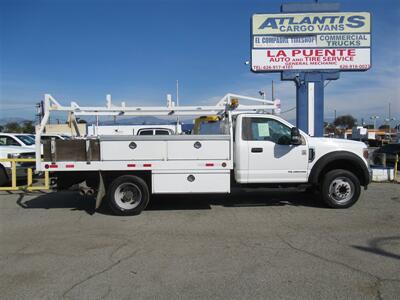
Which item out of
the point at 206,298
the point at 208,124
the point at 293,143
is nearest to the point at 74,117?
the point at 208,124

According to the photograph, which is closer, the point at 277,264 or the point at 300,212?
the point at 277,264

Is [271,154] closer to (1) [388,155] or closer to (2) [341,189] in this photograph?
(2) [341,189]

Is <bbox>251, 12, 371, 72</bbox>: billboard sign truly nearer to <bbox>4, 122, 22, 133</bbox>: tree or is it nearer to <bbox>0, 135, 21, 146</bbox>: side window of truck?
<bbox>0, 135, 21, 146</bbox>: side window of truck

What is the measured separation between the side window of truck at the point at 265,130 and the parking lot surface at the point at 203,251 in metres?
1.55

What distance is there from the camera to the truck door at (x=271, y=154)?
804cm

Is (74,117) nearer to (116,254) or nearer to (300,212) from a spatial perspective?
(116,254)

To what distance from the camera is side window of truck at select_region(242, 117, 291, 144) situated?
8086 millimetres

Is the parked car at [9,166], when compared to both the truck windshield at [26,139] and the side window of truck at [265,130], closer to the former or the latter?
the truck windshield at [26,139]

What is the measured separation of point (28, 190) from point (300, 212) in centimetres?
764

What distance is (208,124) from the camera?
31.0 ft

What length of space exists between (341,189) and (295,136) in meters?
1.59

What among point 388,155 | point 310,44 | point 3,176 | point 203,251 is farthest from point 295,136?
point 388,155

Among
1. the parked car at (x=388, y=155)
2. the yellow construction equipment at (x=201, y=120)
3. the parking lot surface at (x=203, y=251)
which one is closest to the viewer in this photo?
the parking lot surface at (x=203, y=251)

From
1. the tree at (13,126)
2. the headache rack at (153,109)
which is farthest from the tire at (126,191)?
the tree at (13,126)
